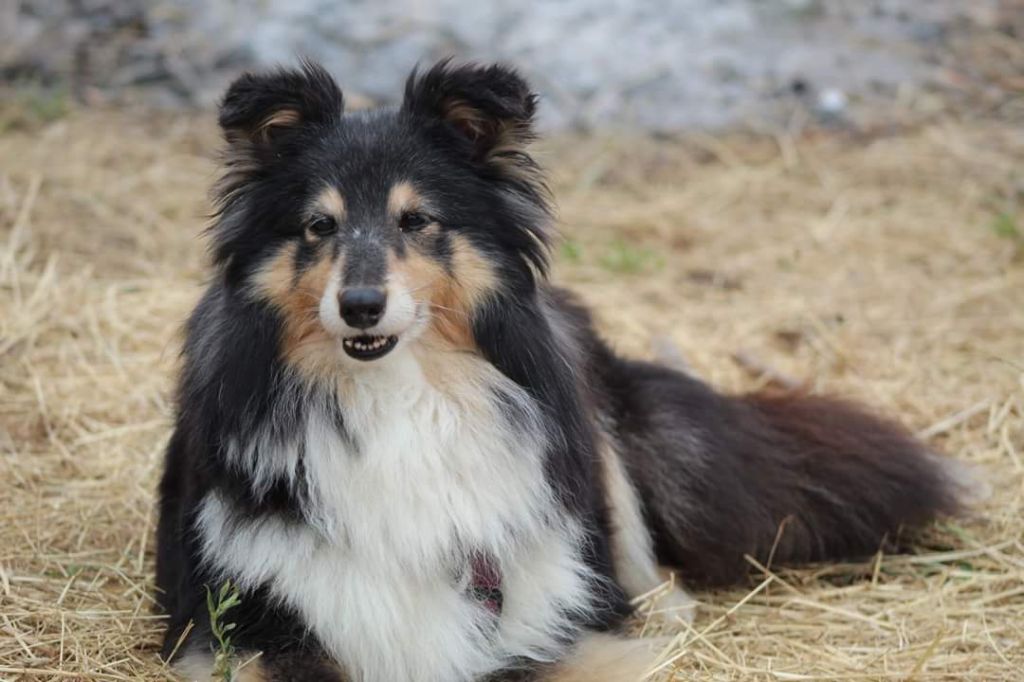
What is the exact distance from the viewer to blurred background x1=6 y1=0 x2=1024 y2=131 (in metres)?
9.05

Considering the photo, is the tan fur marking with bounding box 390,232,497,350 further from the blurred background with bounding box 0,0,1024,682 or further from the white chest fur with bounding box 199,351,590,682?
the blurred background with bounding box 0,0,1024,682

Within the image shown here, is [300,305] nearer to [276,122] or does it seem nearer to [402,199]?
[402,199]

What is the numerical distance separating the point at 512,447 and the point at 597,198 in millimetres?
4967

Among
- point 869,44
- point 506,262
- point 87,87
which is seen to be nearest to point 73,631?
point 506,262

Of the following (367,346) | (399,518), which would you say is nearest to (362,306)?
(367,346)

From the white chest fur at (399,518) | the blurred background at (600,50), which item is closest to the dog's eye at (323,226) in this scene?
the white chest fur at (399,518)

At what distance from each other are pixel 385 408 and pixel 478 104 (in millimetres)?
885

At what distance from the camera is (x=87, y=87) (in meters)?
8.99

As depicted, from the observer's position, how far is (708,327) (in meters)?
6.49

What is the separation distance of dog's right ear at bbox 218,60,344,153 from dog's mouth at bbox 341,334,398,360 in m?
0.64

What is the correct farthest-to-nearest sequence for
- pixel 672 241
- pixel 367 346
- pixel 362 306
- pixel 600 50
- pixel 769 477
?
1. pixel 600 50
2. pixel 672 241
3. pixel 769 477
4. pixel 367 346
5. pixel 362 306

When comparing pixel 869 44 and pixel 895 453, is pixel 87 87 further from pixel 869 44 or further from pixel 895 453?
pixel 895 453

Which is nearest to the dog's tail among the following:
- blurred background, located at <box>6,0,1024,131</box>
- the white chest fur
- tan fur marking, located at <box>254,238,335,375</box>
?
the white chest fur

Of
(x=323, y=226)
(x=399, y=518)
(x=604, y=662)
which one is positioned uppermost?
(x=323, y=226)
